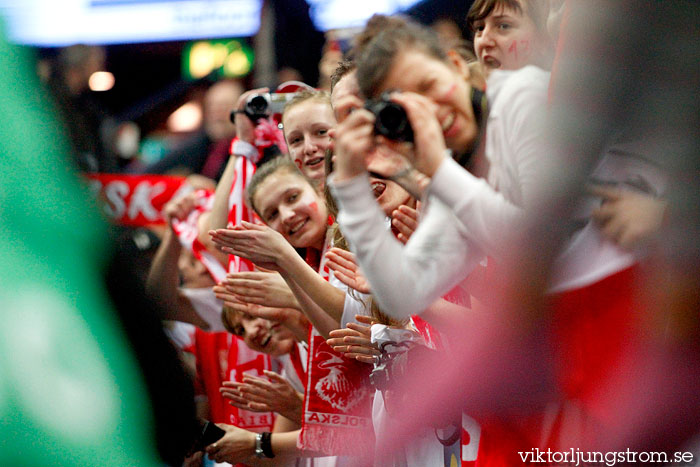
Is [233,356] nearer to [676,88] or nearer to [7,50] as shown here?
[7,50]

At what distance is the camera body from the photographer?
3.11 meters

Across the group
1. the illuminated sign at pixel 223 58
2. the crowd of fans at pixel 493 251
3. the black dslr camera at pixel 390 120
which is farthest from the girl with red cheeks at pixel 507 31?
the illuminated sign at pixel 223 58

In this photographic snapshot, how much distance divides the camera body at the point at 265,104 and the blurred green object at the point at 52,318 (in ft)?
6.13

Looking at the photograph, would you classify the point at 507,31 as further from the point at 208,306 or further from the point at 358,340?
the point at 208,306

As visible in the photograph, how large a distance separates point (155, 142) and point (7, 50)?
8745 mm

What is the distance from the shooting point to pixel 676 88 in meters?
1.11

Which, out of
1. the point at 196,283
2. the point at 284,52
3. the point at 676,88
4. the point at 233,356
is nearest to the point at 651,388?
the point at 676,88

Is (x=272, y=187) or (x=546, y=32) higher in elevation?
(x=546, y=32)

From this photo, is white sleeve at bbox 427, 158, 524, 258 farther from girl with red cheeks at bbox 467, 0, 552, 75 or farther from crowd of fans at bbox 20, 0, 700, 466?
girl with red cheeks at bbox 467, 0, 552, 75

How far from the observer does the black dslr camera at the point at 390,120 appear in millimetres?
1578

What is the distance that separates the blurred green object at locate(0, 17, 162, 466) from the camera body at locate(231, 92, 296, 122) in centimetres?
187

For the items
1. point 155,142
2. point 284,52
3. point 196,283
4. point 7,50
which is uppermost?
point 7,50

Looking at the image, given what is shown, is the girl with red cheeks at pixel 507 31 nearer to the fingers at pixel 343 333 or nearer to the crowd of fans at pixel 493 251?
the crowd of fans at pixel 493 251

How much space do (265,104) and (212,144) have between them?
287cm
